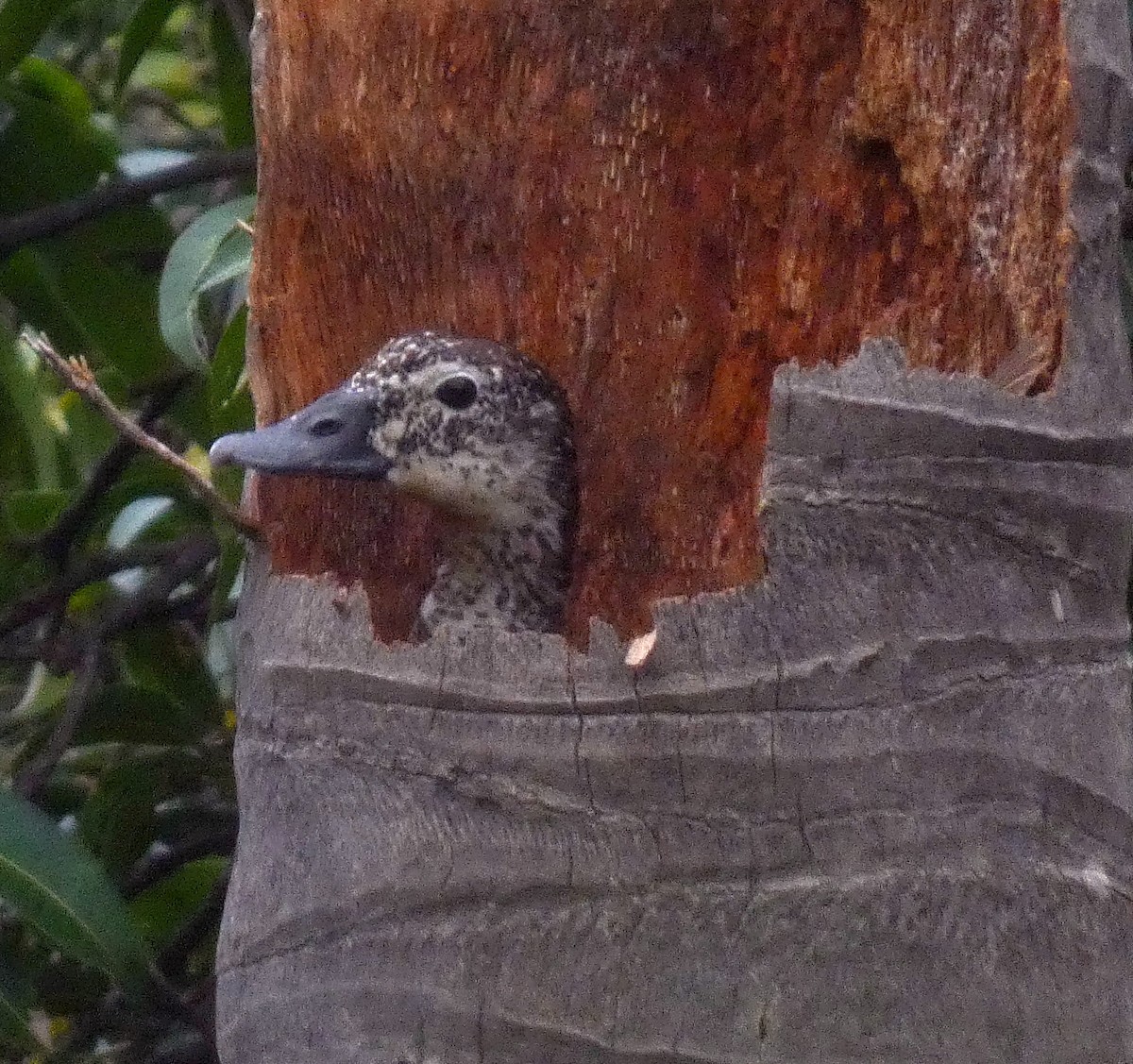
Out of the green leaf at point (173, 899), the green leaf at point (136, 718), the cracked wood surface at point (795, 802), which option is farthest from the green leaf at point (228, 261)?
the cracked wood surface at point (795, 802)

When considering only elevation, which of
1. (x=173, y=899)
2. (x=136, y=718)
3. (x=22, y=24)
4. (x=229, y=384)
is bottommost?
(x=173, y=899)

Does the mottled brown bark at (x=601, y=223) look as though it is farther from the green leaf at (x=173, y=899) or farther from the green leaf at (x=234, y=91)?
the green leaf at (x=234, y=91)

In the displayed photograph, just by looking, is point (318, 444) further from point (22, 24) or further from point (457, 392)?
point (22, 24)

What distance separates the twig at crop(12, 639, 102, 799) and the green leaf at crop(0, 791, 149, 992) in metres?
0.19

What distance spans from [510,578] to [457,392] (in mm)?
220

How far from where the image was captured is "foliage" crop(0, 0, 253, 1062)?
86.4 inches

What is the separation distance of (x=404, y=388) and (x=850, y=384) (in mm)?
559

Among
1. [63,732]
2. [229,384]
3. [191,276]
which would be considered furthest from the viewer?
[63,732]

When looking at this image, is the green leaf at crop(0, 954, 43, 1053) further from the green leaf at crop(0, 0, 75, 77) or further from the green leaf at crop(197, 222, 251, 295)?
the green leaf at crop(0, 0, 75, 77)

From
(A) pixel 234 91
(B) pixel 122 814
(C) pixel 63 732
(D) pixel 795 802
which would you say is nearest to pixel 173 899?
(B) pixel 122 814

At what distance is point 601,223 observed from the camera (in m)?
1.79

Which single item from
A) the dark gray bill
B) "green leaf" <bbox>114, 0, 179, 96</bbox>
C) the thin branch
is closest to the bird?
the dark gray bill

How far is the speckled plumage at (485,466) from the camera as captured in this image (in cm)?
175

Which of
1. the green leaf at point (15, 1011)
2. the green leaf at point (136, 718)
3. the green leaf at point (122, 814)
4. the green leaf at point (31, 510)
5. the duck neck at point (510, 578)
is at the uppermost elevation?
the duck neck at point (510, 578)
